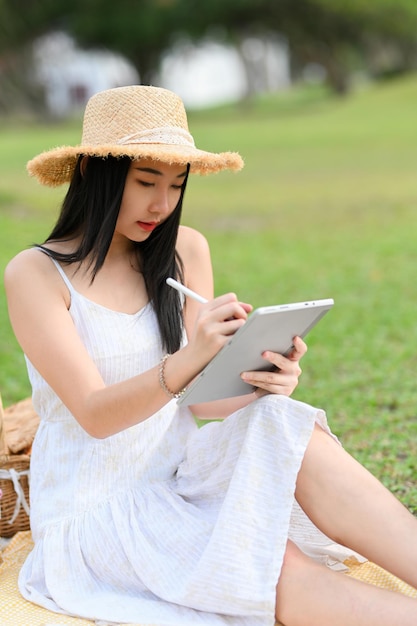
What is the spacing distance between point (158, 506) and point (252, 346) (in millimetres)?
547

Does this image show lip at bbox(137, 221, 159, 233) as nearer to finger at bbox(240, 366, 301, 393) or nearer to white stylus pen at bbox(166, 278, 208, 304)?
A: white stylus pen at bbox(166, 278, 208, 304)

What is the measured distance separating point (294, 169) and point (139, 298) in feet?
43.7

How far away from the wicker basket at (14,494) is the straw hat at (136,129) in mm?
951

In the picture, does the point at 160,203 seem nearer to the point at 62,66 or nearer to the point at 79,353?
the point at 79,353

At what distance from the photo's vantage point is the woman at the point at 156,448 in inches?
86.4

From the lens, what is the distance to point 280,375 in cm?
228

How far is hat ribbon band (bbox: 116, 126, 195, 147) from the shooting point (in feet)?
7.93

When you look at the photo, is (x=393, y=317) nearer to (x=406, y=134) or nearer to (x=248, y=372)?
(x=248, y=372)

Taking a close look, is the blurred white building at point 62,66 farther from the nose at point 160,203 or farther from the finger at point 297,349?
the finger at point 297,349

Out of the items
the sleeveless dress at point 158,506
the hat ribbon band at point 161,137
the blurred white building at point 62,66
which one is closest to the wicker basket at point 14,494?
the sleeveless dress at point 158,506

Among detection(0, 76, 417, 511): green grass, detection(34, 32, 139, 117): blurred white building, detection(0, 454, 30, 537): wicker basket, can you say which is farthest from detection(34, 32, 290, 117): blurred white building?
detection(0, 454, 30, 537): wicker basket

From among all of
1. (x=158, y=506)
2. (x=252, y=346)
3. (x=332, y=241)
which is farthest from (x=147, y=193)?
(x=332, y=241)

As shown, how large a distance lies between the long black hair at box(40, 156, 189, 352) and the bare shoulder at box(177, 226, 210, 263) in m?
0.04

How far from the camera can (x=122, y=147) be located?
2334 millimetres
